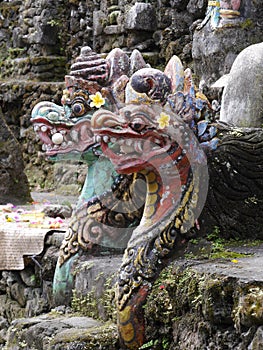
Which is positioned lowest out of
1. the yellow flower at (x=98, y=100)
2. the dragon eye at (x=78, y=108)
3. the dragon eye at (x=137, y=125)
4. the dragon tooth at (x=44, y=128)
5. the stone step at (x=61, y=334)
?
the stone step at (x=61, y=334)

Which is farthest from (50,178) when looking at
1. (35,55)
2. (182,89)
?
(182,89)

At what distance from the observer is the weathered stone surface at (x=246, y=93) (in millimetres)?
5840

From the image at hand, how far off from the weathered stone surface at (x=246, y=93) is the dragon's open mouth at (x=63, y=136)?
897mm

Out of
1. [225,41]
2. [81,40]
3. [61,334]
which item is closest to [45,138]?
[61,334]

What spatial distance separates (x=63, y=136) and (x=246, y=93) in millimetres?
Answer: 1168

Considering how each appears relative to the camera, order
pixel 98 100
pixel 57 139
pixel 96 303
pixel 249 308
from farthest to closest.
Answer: pixel 57 139 < pixel 98 100 < pixel 96 303 < pixel 249 308

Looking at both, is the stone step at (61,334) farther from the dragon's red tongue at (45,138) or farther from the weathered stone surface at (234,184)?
the dragon's red tongue at (45,138)

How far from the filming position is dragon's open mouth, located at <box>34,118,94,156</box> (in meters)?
5.69

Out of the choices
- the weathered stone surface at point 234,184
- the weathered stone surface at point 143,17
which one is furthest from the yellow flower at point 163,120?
the weathered stone surface at point 143,17

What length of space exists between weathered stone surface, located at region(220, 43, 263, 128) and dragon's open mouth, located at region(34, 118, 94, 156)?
0.90 m

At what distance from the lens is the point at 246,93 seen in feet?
19.3

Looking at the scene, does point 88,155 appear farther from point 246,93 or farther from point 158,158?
point 158,158

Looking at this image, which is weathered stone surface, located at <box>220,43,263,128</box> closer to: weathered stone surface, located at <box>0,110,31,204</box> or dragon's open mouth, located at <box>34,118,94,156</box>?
dragon's open mouth, located at <box>34,118,94,156</box>

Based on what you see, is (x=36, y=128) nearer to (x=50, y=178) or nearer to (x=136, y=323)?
(x=136, y=323)
